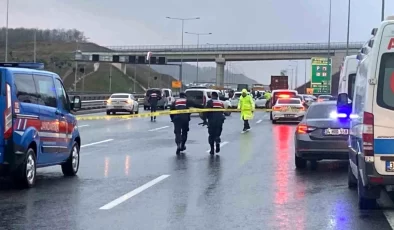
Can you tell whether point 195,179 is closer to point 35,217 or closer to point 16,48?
point 35,217

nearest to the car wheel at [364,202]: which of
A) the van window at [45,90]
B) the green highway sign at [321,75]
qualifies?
the van window at [45,90]

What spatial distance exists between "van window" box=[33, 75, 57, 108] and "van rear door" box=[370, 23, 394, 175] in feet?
20.4

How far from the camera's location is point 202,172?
14688 mm

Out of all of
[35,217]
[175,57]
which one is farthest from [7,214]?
[175,57]

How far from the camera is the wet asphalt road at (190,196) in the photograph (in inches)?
353

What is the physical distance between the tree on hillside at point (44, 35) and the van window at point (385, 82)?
116 m

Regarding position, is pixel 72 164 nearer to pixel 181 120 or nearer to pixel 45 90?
pixel 45 90

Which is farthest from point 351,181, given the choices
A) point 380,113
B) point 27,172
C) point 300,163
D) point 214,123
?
point 214,123

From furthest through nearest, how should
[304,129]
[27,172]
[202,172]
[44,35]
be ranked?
[44,35]
[304,129]
[202,172]
[27,172]

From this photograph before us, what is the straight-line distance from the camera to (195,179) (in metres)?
13.5

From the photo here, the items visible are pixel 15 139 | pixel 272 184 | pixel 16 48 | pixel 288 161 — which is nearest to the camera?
pixel 15 139

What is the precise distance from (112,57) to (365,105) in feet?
266

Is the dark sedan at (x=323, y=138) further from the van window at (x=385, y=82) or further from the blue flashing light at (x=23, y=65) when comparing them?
the van window at (x=385, y=82)

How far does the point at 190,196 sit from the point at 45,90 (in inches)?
143
